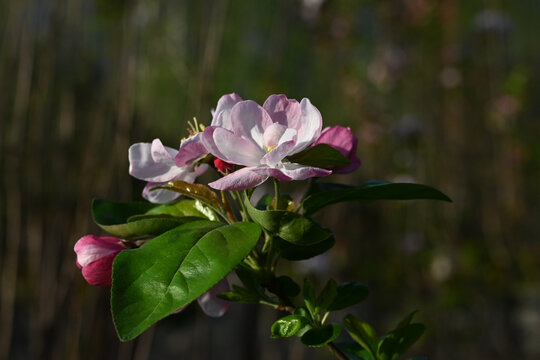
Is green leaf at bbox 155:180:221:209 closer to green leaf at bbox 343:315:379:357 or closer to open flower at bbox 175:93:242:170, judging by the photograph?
open flower at bbox 175:93:242:170

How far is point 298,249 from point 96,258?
0.49ft

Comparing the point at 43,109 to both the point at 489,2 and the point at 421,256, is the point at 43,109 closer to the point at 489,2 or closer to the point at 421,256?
the point at 421,256

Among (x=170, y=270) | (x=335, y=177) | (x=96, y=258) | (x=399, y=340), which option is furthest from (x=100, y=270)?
(x=335, y=177)

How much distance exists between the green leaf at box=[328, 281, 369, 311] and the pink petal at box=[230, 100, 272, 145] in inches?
5.2

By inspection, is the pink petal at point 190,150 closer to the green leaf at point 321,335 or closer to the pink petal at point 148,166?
the pink petal at point 148,166

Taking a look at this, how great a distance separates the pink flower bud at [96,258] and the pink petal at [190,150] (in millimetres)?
84

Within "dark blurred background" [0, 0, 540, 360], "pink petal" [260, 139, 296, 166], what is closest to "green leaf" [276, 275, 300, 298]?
"pink petal" [260, 139, 296, 166]

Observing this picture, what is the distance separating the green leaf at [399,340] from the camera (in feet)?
1.24

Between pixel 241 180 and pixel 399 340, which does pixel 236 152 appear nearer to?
pixel 241 180

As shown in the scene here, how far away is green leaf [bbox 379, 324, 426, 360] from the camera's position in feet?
1.24

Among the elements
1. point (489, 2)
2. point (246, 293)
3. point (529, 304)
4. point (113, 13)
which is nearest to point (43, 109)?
point (113, 13)

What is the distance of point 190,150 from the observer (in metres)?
0.37

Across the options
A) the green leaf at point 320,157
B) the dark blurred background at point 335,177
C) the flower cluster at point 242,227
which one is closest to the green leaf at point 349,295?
the flower cluster at point 242,227

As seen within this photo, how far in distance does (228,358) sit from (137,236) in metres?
3.19
